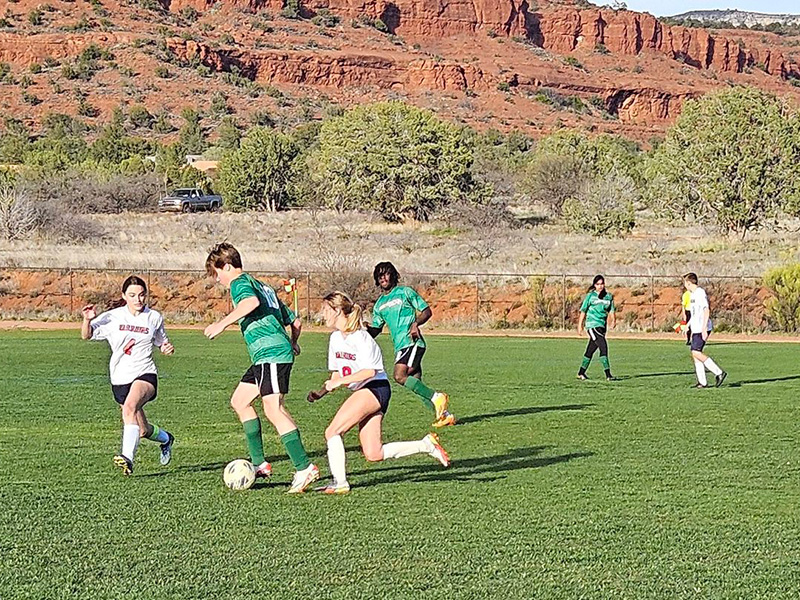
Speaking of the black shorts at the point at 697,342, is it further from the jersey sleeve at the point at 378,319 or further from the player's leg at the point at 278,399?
the player's leg at the point at 278,399

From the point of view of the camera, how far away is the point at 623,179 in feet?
229

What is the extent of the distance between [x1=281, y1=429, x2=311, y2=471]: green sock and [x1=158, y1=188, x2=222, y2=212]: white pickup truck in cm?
6977

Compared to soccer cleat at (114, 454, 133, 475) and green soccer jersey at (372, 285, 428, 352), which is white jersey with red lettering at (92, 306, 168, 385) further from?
green soccer jersey at (372, 285, 428, 352)

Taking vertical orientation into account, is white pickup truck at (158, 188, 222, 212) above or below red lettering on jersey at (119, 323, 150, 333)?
below

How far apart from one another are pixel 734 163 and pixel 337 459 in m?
50.0

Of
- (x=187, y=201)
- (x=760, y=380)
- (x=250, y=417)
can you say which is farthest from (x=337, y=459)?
(x=187, y=201)

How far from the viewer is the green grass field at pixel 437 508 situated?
716 centimetres

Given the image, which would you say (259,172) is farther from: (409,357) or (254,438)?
(254,438)

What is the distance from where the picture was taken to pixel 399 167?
223 ft

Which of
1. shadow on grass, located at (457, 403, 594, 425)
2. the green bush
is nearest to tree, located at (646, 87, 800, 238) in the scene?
the green bush

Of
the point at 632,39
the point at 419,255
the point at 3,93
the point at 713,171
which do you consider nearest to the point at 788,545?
the point at 419,255

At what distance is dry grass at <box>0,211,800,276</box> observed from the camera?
45594 millimetres

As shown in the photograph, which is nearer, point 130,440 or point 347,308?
point 347,308

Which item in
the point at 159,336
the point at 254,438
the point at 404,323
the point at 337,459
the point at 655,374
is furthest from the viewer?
the point at 655,374
